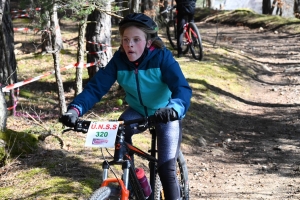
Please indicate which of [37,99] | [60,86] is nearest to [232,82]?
[37,99]

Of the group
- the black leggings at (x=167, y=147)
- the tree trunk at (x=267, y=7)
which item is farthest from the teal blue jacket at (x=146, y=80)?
the tree trunk at (x=267, y=7)

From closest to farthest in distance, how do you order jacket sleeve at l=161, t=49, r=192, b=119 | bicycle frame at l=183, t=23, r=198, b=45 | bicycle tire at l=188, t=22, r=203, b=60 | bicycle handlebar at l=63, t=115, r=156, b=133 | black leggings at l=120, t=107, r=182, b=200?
bicycle handlebar at l=63, t=115, r=156, b=133 → jacket sleeve at l=161, t=49, r=192, b=119 → black leggings at l=120, t=107, r=182, b=200 → bicycle tire at l=188, t=22, r=203, b=60 → bicycle frame at l=183, t=23, r=198, b=45

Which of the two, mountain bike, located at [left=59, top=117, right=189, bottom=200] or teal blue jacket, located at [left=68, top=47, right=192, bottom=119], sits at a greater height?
teal blue jacket, located at [left=68, top=47, right=192, bottom=119]

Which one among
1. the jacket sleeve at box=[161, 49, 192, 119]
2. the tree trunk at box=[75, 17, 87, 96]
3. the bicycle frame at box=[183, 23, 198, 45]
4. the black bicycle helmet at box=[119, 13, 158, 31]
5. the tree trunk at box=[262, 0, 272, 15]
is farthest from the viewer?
the tree trunk at box=[262, 0, 272, 15]

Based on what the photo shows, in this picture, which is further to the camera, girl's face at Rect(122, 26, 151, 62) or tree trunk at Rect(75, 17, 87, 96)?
tree trunk at Rect(75, 17, 87, 96)

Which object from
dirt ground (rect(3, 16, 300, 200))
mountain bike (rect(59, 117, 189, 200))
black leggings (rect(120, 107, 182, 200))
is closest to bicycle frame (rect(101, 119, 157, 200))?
mountain bike (rect(59, 117, 189, 200))

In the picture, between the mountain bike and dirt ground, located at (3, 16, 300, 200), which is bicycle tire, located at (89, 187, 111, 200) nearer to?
the mountain bike

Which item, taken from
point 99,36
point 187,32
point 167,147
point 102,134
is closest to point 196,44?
point 187,32

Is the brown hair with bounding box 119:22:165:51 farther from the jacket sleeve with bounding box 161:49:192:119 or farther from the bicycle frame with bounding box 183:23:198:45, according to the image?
the bicycle frame with bounding box 183:23:198:45

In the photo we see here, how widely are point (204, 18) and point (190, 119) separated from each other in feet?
63.8

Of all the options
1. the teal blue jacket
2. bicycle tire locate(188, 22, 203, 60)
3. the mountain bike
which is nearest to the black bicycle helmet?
the teal blue jacket

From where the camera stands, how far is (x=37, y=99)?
460 inches

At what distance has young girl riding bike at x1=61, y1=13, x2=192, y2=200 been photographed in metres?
3.83

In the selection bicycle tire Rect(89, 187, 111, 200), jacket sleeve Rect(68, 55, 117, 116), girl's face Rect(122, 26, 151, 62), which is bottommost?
bicycle tire Rect(89, 187, 111, 200)
